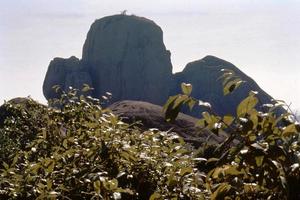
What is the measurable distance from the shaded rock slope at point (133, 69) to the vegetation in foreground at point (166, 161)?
72508 mm

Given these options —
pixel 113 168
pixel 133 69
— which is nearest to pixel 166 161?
pixel 113 168

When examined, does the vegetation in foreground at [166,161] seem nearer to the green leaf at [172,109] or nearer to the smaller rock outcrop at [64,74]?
the green leaf at [172,109]

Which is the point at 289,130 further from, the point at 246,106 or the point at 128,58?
the point at 128,58

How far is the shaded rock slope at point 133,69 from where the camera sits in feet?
259

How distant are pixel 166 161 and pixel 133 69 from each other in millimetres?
79942

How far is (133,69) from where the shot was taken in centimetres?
8338

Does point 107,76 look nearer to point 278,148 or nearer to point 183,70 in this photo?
point 183,70

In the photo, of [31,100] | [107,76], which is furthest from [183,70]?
[31,100]

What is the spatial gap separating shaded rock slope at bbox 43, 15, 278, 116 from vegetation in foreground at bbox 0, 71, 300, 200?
238ft

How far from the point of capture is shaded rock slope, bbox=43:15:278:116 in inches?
3105

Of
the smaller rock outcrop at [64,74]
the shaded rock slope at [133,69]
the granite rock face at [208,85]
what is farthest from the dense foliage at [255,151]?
the granite rock face at [208,85]

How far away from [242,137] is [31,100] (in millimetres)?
4971

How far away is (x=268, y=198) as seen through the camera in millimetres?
2348

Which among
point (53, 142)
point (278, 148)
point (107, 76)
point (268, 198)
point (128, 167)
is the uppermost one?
point (278, 148)
